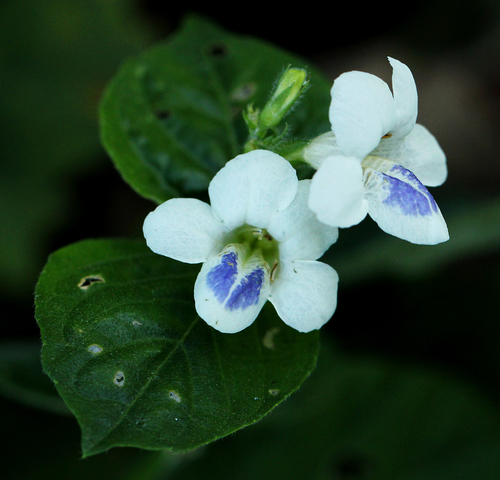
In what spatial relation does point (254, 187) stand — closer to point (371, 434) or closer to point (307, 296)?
point (307, 296)

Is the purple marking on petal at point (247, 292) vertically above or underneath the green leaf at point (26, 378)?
above

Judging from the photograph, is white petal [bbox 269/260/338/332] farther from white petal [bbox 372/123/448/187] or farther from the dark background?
the dark background

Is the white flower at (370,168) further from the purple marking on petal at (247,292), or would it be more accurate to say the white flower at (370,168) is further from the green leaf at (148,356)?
the green leaf at (148,356)

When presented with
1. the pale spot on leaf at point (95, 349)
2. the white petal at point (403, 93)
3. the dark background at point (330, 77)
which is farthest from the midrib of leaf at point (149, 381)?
the dark background at point (330, 77)

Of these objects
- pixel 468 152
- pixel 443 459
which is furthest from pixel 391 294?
pixel 468 152

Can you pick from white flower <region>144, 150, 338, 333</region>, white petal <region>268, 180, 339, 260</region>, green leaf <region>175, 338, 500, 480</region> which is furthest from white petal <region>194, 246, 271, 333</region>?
green leaf <region>175, 338, 500, 480</region>

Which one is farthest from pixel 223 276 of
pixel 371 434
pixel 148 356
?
pixel 371 434
